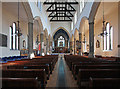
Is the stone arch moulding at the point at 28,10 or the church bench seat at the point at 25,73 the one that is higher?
the stone arch moulding at the point at 28,10

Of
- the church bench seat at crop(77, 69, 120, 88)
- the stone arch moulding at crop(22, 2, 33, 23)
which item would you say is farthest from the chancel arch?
the church bench seat at crop(77, 69, 120, 88)

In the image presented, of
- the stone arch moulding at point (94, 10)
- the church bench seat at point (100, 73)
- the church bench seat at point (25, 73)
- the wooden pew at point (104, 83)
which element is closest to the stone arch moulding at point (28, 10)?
the stone arch moulding at point (94, 10)

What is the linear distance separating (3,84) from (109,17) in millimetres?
14201

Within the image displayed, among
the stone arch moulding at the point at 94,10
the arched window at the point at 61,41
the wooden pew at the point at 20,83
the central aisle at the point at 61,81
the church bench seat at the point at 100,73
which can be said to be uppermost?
the stone arch moulding at the point at 94,10

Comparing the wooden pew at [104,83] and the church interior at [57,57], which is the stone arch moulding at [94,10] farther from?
the wooden pew at [104,83]

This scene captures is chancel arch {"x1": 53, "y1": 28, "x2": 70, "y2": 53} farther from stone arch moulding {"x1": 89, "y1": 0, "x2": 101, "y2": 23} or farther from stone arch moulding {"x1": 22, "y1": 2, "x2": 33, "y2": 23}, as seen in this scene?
stone arch moulding {"x1": 22, "y1": 2, "x2": 33, "y2": 23}

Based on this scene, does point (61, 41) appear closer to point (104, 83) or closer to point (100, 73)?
point (100, 73)

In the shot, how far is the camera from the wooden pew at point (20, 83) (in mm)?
1707

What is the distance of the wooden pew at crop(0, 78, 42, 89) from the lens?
1707mm

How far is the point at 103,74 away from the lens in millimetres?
2811

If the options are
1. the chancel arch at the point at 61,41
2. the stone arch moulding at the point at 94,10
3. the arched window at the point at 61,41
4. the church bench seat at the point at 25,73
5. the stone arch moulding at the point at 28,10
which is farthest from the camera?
the arched window at the point at 61,41

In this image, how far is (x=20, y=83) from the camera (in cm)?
175

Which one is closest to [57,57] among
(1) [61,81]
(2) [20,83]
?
(1) [61,81]

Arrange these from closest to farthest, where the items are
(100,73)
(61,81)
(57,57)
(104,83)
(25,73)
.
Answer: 1. (104,83)
2. (25,73)
3. (100,73)
4. (61,81)
5. (57,57)
